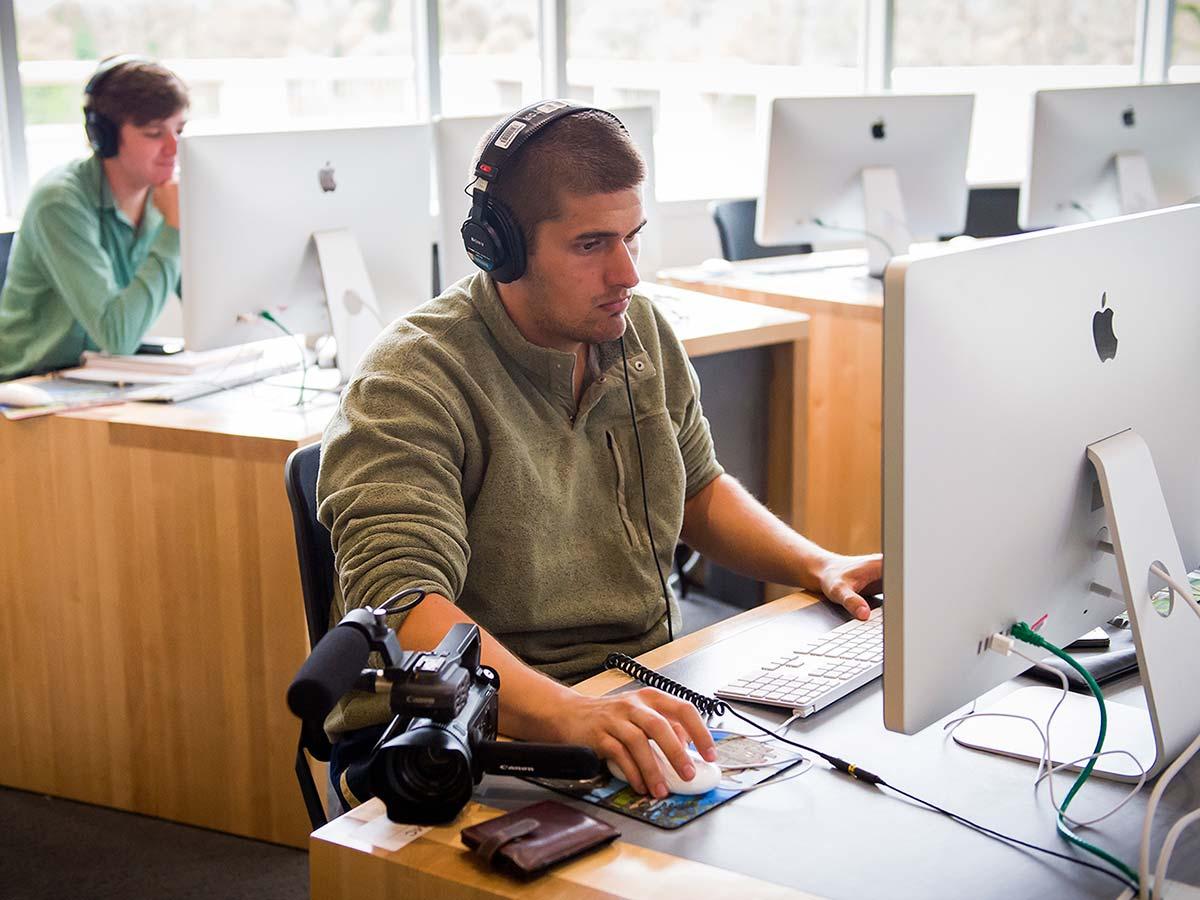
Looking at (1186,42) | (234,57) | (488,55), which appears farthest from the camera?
(1186,42)

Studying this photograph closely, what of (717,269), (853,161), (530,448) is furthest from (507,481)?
(853,161)

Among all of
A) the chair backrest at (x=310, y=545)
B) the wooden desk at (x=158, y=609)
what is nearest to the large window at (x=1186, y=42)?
the wooden desk at (x=158, y=609)

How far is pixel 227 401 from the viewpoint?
2375 millimetres

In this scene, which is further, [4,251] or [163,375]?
[4,251]

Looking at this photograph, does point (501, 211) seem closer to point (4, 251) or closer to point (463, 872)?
point (463, 872)

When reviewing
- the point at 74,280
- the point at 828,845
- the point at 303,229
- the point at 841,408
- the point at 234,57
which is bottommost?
the point at 841,408

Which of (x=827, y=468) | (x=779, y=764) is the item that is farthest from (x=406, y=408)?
(x=827, y=468)

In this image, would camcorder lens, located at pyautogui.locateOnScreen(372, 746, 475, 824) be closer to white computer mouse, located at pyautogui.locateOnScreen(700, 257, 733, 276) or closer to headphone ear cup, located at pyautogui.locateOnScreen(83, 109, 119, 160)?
headphone ear cup, located at pyautogui.locateOnScreen(83, 109, 119, 160)

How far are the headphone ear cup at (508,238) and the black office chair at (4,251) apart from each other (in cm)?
177

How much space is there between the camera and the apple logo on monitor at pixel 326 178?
232 centimetres

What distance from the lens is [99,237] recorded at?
2701mm

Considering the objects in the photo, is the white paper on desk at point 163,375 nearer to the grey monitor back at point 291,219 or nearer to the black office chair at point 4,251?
the grey monitor back at point 291,219

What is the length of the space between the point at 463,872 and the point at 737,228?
3.19 metres

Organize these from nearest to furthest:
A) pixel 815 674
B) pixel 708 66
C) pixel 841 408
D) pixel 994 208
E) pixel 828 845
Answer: pixel 828 845, pixel 815 674, pixel 841 408, pixel 994 208, pixel 708 66
